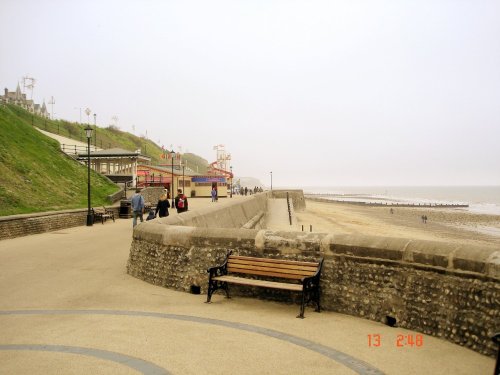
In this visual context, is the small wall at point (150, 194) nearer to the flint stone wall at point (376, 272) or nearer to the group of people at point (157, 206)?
the group of people at point (157, 206)

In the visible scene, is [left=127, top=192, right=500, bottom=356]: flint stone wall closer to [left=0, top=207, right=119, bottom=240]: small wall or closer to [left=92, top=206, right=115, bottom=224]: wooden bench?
[left=0, top=207, right=119, bottom=240]: small wall

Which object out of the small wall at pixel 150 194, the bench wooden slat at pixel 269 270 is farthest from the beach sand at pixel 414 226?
the bench wooden slat at pixel 269 270

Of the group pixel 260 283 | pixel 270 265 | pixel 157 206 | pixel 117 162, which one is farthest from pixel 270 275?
pixel 117 162

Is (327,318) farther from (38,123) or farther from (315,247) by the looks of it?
(38,123)

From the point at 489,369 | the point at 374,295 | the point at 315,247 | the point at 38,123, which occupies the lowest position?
the point at 489,369

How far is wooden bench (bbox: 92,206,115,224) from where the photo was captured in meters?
22.5

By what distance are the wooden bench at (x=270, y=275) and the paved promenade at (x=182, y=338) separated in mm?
296

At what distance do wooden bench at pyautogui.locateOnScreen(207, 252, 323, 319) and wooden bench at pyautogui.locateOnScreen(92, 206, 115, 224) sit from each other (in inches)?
626

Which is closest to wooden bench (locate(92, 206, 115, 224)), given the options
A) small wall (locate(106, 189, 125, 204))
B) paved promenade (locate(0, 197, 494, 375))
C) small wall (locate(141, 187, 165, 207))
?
small wall (locate(106, 189, 125, 204))

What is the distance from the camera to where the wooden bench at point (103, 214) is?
73.8 ft

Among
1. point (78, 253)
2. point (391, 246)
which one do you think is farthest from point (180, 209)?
point (391, 246)

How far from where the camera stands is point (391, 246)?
6.38 metres

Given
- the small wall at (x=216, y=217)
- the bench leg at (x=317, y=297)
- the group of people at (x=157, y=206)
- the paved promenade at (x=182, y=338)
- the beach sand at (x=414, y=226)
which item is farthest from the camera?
the beach sand at (x=414, y=226)

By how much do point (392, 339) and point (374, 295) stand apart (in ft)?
2.74
